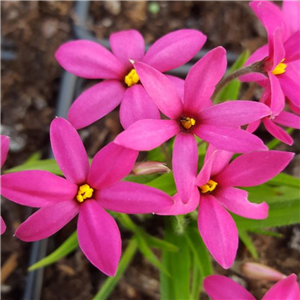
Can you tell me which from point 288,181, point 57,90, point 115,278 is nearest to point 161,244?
point 115,278

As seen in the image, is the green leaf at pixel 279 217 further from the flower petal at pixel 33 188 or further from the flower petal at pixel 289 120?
the flower petal at pixel 33 188

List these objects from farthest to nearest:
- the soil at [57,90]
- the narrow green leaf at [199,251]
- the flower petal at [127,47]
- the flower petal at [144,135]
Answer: the soil at [57,90] → the narrow green leaf at [199,251] → the flower petal at [127,47] → the flower petal at [144,135]

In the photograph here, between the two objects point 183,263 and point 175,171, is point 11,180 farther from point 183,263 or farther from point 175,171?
point 183,263

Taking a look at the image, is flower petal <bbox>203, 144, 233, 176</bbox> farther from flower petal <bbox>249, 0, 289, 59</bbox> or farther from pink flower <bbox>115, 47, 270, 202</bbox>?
flower petal <bbox>249, 0, 289, 59</bbox>

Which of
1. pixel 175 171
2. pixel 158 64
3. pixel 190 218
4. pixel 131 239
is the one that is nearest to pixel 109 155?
pixel 175 171

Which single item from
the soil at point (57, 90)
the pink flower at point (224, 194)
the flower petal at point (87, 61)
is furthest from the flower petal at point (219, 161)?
the soil at point (57, 90)

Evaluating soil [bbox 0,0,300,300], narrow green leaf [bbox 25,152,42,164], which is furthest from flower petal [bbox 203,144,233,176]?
narrow green leaf [bbox 25,152,42,164]
